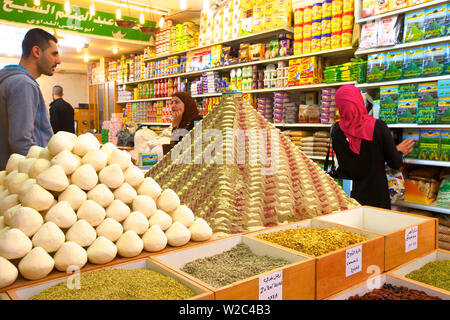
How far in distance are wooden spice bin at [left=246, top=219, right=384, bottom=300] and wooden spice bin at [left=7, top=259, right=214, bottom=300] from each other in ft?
1.21

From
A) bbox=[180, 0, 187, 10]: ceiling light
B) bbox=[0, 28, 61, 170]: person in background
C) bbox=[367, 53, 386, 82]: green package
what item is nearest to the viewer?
bbox=[0, 28, 61, 170]: person in background

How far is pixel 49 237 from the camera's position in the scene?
968mm

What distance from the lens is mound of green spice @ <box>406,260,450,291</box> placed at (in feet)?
4.30

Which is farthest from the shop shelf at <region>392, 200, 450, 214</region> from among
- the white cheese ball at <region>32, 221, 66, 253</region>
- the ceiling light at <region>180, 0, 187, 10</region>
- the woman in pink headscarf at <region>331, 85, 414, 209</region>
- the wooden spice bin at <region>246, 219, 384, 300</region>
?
the ceiling light at <region>180, 0, 187, 10</region>

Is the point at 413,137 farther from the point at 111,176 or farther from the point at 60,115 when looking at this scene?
the point at 60,115

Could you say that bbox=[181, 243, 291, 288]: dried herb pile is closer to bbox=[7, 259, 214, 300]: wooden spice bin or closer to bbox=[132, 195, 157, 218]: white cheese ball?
bbox=[7, 259, 214, 300]: wooden spice bin

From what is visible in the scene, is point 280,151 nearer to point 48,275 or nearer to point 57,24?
point 48,275

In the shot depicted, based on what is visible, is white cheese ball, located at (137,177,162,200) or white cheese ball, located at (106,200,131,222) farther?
white cheese ball, located at (137,177,162,200)

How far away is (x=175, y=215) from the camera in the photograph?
1.23 meters

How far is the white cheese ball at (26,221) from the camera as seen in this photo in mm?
967

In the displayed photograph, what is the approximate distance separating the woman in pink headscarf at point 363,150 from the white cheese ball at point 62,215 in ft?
7.50

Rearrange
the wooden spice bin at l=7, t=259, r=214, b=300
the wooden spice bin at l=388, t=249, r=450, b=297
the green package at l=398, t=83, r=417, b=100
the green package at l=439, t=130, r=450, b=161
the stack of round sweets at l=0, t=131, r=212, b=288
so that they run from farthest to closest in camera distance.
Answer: the green package at l=398, t=83, r=417, b=100, the green package at l=439, t=130, r=450, b=161, the wooden spice bin at l=388, t=249, r=450, b=297, the stack of round sweets at l=0, t=131, r=212, b=288, the wooden spice bin at l=7, t=259, r=214, b=300

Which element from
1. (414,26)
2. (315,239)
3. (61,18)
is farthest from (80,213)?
(61,18)

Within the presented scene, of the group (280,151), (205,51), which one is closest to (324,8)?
(205,51)
